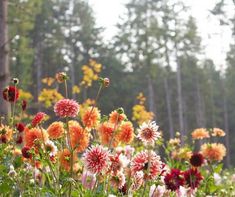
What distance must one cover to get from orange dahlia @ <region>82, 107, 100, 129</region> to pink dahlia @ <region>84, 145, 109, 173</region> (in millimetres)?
279

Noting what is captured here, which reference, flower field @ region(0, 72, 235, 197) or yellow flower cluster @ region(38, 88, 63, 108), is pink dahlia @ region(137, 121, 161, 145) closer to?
flower field @ region(0, 72, 235, 197)

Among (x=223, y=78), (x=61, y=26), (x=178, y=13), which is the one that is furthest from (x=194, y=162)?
(x=223, y=78)

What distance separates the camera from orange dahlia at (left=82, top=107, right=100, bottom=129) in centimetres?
225

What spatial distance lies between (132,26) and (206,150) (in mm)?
25220

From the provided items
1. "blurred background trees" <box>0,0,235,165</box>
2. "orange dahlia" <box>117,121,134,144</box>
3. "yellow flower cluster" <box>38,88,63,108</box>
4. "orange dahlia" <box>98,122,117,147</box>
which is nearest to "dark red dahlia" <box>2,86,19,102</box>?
"orange dahlia" <box>98,122,117,147</box>

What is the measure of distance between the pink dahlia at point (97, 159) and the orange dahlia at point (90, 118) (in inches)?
11.0

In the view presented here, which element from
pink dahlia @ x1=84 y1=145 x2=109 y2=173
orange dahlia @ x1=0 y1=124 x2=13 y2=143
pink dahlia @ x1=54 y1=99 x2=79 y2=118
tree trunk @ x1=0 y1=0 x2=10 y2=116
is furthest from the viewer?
tree trunk @ x1=0 y1=0 x2=10 y2=116

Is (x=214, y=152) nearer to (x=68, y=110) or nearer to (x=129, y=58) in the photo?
(x=68, y=110)

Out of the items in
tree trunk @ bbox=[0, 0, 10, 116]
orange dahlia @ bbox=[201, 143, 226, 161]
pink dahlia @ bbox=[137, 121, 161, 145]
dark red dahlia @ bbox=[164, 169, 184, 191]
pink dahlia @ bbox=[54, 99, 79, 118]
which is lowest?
dark red dahlia @ bbox=[164, 169, 184, 191]

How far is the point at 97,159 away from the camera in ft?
6.40

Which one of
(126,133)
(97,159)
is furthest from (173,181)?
(126,133)

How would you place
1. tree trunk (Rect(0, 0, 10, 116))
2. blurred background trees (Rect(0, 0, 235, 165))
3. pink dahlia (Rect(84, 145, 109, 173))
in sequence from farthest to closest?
blurred background trees (Rect(0, 0, 235, 165)) < tree trunk (Rect(0, 0, 10, 116)) < pink dahlia (Rect(84, 145, 109, 173))

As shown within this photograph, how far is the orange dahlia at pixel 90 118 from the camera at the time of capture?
2.25 metres

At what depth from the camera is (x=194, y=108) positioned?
A: 37.7 meters
